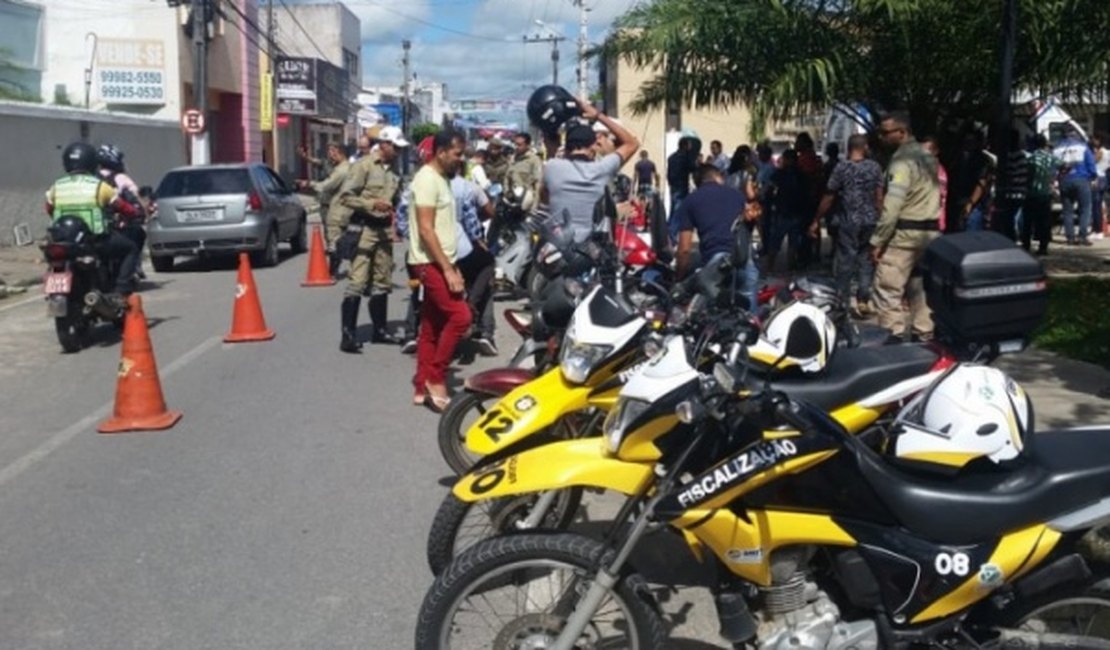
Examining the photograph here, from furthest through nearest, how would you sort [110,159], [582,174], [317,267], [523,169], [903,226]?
[317,267]
[523,169]
[110,159]
[903,226]
[582,174]

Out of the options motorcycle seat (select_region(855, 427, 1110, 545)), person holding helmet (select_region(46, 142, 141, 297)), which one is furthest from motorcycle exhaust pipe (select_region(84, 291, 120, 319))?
motorcycle seat (select_region(855, 427, 1110, 545))

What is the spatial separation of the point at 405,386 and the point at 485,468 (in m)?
5.32

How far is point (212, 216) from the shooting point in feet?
59.6

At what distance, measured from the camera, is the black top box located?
4.51 m

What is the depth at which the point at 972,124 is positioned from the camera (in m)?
14.4

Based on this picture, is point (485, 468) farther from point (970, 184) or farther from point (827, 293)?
point (970, 184)

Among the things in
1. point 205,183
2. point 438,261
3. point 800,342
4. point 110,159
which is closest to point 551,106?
point 438,261

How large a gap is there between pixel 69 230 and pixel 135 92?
Answer: 27270 millimetres

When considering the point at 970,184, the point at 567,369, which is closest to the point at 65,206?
the point at 567,369

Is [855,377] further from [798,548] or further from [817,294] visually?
[798,548]

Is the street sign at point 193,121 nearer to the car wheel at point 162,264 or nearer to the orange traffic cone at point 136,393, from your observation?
the car wheel at point 162,264

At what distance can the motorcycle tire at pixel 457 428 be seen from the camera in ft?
21.5

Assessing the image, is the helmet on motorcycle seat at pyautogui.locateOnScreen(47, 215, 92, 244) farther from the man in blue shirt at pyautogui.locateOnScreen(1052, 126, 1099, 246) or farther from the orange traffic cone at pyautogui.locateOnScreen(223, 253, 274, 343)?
the man in blue shirt at pyautogui.locateOnScreen(1052, 126, 1099, 246)

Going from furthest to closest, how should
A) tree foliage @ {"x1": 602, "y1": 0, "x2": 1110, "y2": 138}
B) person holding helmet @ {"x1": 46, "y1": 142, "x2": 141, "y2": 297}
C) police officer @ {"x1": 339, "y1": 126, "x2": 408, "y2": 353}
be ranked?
tree foliage @ {"x1": 602, "y1": 0, "x2": 1110, "y2": 138} → person holding helmet @ {"x1": 46, "y1": 142, "x2": 141, "y2": 297} → police officer @ {"x1": 339, "y1": 126, "x2": 408, "y2": 353}
